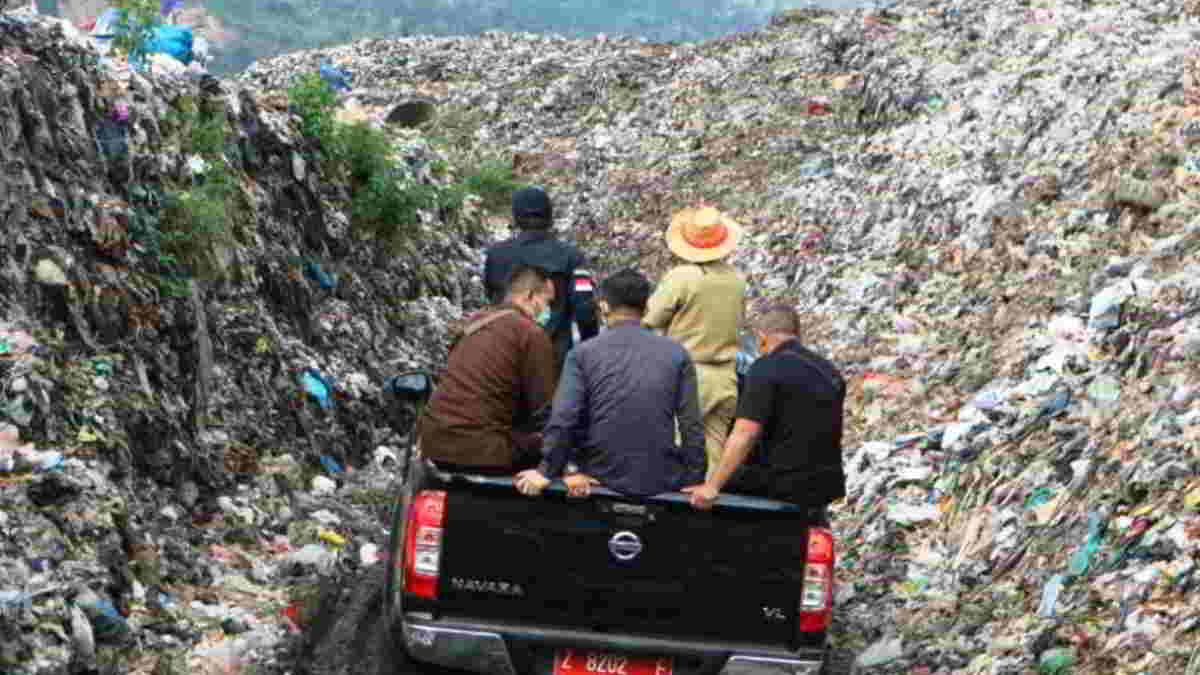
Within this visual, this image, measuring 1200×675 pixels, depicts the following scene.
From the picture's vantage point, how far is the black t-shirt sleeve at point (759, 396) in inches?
263

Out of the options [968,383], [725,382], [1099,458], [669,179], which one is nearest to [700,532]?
[725,382]

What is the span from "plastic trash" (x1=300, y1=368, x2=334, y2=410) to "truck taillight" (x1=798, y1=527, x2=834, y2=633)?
539 cm

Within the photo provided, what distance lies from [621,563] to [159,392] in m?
3.67

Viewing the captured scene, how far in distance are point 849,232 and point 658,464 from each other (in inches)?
428

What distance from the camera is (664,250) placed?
20.1 m

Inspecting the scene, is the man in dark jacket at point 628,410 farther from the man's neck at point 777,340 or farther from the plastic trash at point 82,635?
the plastic trash at point 82,635

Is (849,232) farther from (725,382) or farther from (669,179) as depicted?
(725,382)

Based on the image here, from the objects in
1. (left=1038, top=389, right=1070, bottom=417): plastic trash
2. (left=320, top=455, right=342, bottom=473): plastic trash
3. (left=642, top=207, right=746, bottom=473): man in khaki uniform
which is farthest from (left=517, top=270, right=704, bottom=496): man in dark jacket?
(left=320, top=455, right=342, bottom=473): plastic trash

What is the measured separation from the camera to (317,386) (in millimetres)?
10938

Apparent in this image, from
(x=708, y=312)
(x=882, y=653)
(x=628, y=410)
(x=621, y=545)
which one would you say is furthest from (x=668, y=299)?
(x=882, y=653)

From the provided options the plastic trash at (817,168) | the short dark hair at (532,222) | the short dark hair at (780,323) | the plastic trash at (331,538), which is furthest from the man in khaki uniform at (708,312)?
the plastic trash at (817,168)

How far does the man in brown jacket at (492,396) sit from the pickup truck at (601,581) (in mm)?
372

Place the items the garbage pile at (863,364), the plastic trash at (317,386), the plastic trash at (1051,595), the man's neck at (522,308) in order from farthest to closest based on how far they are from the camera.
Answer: the plastic trash at (317,386) → the plastic trash at (1051,595) → the garbage pile at (863,364) → the man's neck at (522,308)

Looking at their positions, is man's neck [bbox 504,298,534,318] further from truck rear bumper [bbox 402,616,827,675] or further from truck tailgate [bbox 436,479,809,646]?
truck rear bumper [bbox 402,616,827,675]
